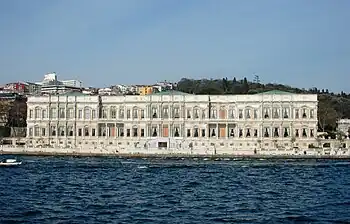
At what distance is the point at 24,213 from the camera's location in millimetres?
23438

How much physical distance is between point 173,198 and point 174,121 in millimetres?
57055

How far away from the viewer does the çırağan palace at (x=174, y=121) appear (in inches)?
3253

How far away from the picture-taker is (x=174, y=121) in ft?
282

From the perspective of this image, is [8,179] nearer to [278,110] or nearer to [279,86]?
[278,110]

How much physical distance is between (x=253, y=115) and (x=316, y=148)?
1081cm

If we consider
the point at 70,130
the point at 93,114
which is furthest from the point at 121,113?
A: the point at 70,130

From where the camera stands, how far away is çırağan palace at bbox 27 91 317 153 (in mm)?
82625

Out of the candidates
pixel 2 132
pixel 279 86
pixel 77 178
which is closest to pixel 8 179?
pixel 77 178

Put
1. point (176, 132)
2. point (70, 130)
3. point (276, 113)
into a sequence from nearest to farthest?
point (276, 113) → point (176, 132) → point (70, 130)

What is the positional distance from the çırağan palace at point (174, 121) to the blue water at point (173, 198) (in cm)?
3794

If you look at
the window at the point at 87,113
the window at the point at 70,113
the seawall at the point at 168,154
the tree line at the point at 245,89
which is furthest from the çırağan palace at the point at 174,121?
the tree line at the point at 245,89

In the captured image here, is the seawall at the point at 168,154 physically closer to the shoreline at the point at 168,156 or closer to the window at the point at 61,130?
the shoreline at the point at 168,156

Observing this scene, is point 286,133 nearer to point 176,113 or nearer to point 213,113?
point 213,113

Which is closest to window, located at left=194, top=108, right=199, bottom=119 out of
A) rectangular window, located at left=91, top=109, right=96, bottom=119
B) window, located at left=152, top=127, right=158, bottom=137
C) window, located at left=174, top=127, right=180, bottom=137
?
window, located at left=174, top=127, right=180, bottom=137
